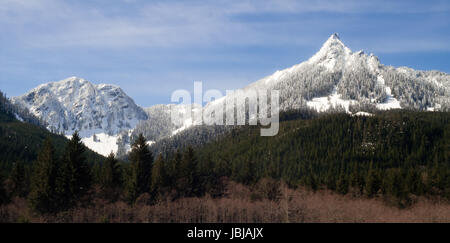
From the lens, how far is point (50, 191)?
2346 inches

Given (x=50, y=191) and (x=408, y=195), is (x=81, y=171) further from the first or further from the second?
(x=408, y=195)

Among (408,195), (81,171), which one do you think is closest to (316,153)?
(408,195)

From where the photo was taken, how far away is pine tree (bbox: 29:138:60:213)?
59156 mm

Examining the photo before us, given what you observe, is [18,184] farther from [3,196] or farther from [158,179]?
[158,179]

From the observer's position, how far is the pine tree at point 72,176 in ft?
200

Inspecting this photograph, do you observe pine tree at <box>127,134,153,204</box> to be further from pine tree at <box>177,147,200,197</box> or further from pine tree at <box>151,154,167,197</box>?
pine tree at <box>177,147,200,197</box>

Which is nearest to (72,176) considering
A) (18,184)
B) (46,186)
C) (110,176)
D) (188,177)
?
(46,186)

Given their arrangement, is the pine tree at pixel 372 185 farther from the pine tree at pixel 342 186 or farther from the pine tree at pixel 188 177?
the pine tree at pixel 188 177

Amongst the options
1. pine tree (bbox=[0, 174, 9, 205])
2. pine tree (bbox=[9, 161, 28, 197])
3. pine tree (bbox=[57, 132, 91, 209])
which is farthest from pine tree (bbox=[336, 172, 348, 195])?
pine tree (bbox=[0, 174, 9, 205])

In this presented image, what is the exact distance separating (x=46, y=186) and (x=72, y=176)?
415 cm

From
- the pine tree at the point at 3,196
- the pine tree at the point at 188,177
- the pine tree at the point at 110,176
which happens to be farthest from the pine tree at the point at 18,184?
the pine tree at the point at 188,177

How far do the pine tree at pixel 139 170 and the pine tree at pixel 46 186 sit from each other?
42.5 feet
